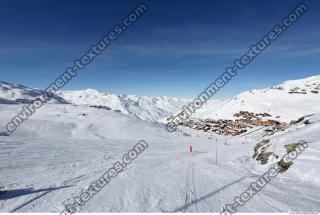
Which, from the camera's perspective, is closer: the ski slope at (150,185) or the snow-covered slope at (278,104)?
the ski slope at (150,185)

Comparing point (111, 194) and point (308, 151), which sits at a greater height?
point (308, 151)

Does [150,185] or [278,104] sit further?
[278,104]

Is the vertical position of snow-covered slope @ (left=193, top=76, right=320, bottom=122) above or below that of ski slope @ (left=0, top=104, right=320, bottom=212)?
above

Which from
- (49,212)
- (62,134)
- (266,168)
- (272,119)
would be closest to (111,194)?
(49,212)

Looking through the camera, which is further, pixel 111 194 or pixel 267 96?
pixel 267 96

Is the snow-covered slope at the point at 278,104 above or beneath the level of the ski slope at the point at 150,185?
above

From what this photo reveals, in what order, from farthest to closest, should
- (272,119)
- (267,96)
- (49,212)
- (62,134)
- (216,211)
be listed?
(267,96) < (272,119) < (62,134) < (216,211) < (49,212)

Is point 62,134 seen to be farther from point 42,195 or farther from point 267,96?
point 267,96

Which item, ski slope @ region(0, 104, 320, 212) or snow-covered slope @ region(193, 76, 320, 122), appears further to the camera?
snow-covered slope @ region(193, 76, 320, 122)

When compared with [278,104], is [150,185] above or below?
below

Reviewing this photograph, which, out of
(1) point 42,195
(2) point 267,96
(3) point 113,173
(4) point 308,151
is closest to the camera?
(1) point 42,195

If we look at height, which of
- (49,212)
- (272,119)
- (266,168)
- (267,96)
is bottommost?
(49,212)
